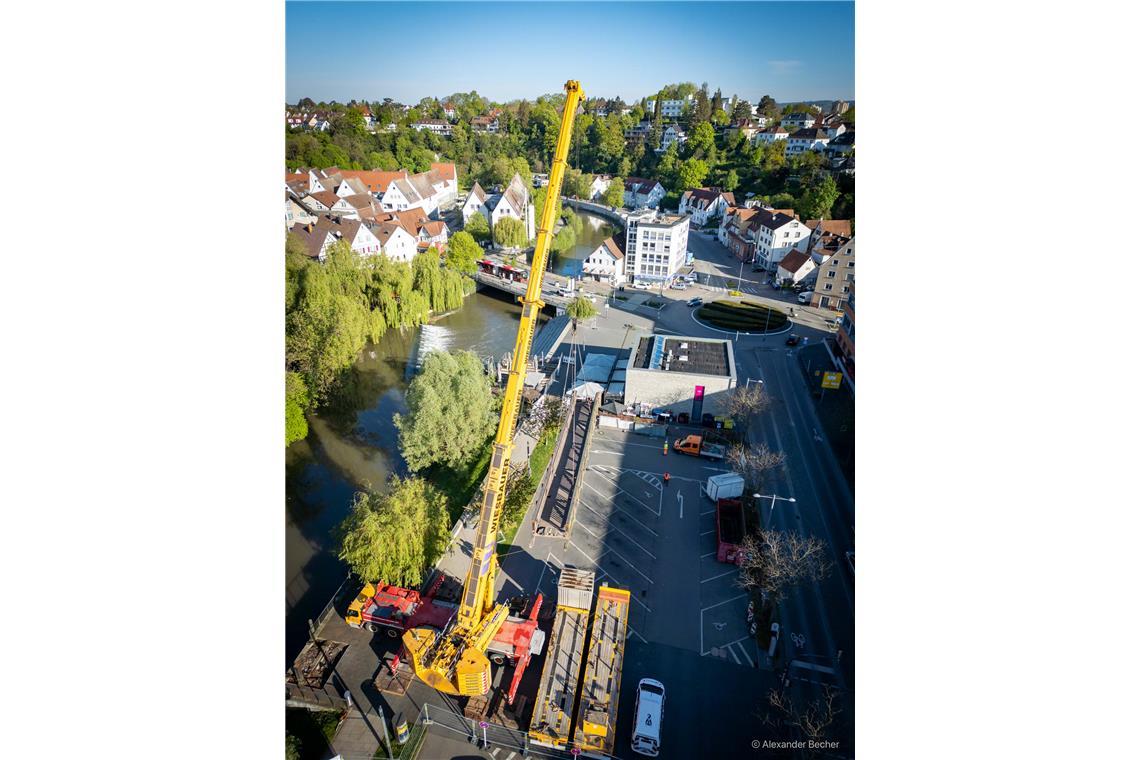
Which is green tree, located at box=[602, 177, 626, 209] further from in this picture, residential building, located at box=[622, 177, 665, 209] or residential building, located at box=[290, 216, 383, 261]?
residential building, located at box=[290, 216, 383, 261]

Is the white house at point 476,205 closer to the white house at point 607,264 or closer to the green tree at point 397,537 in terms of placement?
the white house at point 607,264

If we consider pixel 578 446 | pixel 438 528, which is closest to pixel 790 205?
pixel 578 446

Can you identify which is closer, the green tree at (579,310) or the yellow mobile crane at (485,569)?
the yellow mobile crane at (485,569)

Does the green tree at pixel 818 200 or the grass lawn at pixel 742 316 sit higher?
the green tree at pixel 818 200

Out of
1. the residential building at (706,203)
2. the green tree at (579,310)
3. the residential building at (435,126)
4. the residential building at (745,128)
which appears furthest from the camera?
the residential building at (435,126)

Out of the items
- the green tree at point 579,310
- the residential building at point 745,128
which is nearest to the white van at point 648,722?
the green tree at point 579,310

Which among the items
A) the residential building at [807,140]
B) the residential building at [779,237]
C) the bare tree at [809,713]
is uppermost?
the residential building at [807,140]

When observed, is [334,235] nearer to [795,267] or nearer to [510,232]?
[510,232]

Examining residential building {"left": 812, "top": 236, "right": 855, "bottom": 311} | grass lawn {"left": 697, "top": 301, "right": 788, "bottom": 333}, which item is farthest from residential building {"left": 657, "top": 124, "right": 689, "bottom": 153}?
grass lawn {"left": 697, "top": 301, "right": 788, "bottom": 333}

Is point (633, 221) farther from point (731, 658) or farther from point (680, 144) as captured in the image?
point (680, 144)
